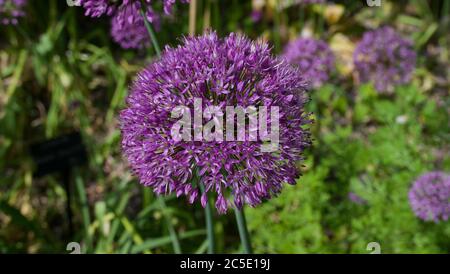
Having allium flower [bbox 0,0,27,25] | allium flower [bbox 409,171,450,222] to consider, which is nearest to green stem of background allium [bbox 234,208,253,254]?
allium flower [bbox 409,171,450,222]

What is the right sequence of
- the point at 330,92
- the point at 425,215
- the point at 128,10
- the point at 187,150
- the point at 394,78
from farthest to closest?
the point at 330,92
the point at 394,78
the point at 425,215
the point at 128,10
the point at 187,150

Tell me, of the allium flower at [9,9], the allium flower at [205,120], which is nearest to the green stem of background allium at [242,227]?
the allium flower at [205,120]

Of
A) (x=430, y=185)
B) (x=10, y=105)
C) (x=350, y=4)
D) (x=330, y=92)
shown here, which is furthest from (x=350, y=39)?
(x=10, y=105)

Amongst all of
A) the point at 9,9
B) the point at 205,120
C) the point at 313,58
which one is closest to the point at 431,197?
the point at 313,58

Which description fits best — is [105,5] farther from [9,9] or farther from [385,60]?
[385,60]

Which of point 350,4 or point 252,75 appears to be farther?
point 350,4

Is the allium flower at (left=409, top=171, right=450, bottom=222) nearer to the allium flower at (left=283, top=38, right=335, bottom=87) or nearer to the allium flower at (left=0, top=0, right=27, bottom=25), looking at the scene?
the allium flower at (left=283, top=38, right=335, bottom=87)

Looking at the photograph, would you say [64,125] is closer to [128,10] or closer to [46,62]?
[46,62]
